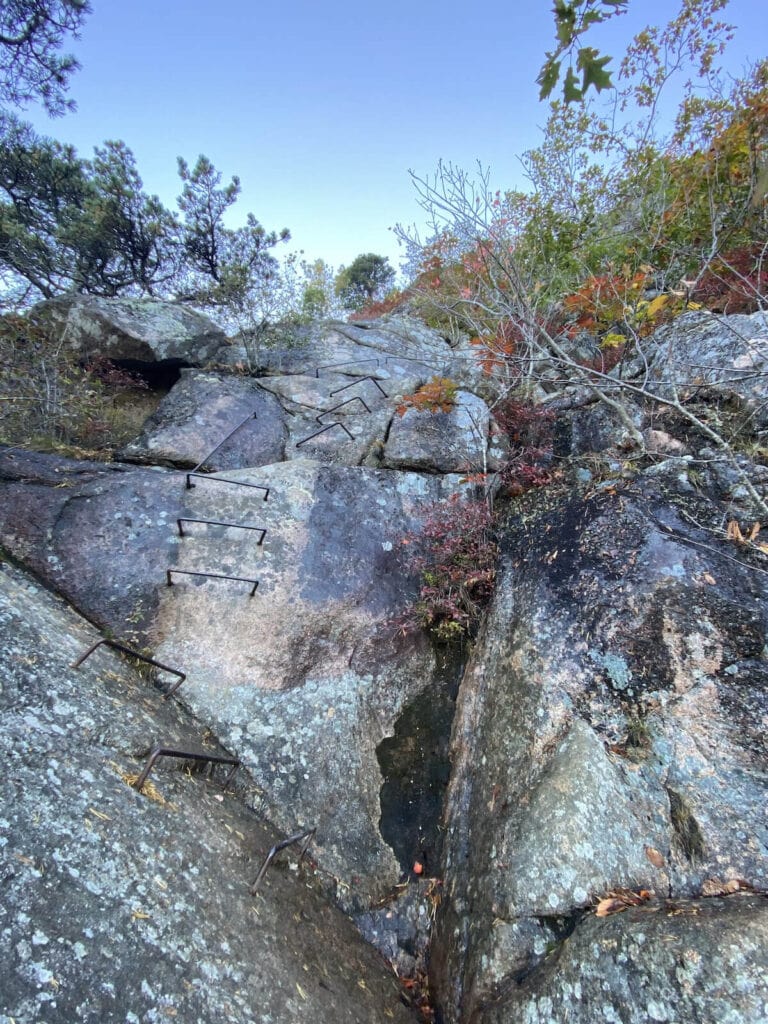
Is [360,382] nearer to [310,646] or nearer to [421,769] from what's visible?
[310,646]

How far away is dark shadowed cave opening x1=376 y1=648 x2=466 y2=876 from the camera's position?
3.60 m

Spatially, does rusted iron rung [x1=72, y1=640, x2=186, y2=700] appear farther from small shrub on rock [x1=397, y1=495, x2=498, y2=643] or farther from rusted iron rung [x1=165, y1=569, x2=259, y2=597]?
small shrub on rock [x1=397, y1=495, x2=498, y2=643]

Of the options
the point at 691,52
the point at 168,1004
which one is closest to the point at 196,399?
the point at 168,1004

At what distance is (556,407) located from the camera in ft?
22.4

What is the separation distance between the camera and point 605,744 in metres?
3.22

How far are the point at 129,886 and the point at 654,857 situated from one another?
299cm

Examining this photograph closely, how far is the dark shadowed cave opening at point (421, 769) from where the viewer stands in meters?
3.60

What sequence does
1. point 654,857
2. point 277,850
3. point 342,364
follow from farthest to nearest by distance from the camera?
point 342,364, point 277,850, point 654,857

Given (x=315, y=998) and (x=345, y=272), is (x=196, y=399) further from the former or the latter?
(x=345, y=272)

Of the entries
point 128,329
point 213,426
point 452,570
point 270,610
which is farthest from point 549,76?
point 128,329

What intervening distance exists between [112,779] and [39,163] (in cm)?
1167

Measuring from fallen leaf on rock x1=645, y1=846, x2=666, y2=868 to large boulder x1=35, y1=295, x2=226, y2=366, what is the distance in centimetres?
883

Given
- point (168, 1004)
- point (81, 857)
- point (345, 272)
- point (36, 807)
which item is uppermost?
point (345, 272)

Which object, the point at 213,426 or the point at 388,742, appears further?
the point at 213,426
